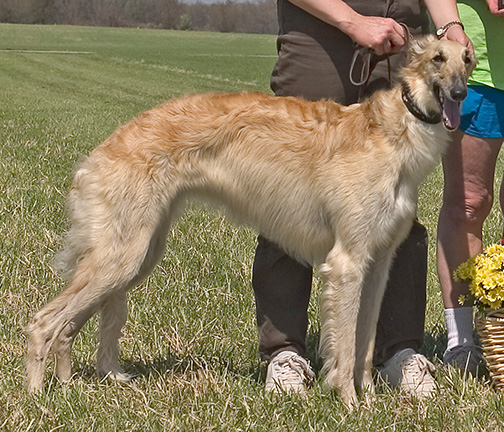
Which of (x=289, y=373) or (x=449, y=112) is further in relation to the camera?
(x=289, y=373)

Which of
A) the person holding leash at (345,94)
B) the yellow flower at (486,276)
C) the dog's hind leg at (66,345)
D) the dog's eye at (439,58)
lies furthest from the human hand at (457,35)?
the dog's hind leg at (66,345)

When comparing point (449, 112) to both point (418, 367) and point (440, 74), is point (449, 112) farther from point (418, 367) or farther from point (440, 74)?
point (418, 367)

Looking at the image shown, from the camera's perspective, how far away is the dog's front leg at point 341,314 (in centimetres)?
412

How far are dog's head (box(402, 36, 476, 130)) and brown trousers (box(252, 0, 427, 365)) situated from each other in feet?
1.43

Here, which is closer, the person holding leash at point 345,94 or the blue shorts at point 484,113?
the person holding leash at point 345,94

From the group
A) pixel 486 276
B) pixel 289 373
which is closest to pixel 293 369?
pixel 289 373

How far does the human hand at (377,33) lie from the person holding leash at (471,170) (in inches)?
22.5

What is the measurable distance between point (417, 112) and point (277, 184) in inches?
29.4

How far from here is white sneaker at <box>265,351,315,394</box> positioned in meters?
4.34

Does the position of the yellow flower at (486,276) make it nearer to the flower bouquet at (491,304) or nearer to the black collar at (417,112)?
the flower bouquet at (491,304)

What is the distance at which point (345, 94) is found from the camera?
14.8 feet

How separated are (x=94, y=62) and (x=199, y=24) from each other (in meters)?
67.3

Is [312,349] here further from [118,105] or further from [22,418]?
[118,105]

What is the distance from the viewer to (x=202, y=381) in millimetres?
4387
